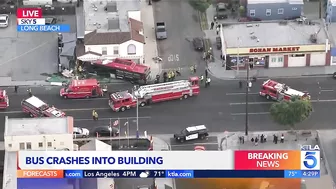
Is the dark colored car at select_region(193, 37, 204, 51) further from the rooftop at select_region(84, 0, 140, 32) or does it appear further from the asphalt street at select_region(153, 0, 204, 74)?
the rooftop at select_region(84, 0, 140, 32)

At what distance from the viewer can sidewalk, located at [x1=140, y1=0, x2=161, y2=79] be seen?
12025 cm

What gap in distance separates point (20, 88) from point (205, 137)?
2325 cm

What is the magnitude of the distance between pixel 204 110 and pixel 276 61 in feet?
42.5

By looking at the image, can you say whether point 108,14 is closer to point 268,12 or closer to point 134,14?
point 134,14

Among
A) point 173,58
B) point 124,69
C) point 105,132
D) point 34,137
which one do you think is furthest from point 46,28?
point 34,137


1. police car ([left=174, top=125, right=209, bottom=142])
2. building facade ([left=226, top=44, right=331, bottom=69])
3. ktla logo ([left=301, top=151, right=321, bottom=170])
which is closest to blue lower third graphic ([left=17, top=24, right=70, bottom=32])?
building facade ([left=226, top=44, right=331, bottom=69])

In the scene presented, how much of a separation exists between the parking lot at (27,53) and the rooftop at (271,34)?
813 inches

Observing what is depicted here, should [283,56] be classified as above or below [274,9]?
below

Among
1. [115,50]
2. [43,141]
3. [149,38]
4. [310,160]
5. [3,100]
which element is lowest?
[310,160]

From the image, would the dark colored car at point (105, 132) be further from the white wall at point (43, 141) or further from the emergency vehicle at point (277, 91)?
the emergency vehicle at point (277, 91)

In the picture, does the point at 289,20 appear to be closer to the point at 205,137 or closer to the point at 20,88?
the point at 205,137

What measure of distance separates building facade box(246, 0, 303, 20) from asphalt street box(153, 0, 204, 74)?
7.30 metres

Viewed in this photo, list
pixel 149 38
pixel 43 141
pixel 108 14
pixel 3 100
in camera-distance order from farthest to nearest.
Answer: pixel 149 38 → pixel 108 14 → pixel 3 100 → pixel 43 141

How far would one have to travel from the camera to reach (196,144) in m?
107
